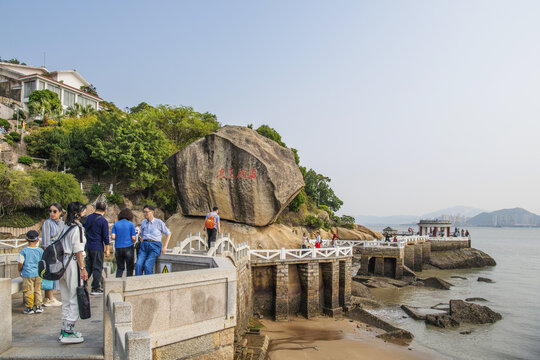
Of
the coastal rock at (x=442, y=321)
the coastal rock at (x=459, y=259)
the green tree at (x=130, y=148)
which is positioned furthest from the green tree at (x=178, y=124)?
the coastal rock at (x=459, y=259)

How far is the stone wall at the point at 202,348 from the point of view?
5.93m

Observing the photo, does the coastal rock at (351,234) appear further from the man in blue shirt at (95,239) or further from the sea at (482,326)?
the man in blue shirt at (95,239)

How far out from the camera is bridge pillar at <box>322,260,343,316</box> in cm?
2241

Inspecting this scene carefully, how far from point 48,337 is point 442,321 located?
2175 centimetres

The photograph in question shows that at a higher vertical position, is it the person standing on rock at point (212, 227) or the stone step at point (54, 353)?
the person standing on rock at point (212, 227)

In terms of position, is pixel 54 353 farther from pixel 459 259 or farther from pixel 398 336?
pixel 459 259

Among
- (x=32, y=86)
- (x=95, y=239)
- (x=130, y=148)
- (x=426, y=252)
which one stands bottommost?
(x=426, y=252)

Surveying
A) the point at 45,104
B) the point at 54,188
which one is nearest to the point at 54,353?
the point at 54,188

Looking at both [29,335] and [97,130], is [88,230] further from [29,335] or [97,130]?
[97,130]

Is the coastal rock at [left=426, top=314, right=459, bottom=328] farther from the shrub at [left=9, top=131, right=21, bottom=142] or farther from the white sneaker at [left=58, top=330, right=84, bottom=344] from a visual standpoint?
the shrub at [left=9, top=131, right=21, bottom=142]

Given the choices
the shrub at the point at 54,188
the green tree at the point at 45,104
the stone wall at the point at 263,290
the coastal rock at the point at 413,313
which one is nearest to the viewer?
the stone wall at the point at 263,290

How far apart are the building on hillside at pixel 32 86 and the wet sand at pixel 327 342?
48.6 meters

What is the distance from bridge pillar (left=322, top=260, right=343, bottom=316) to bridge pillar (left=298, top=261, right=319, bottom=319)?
1.10 meters

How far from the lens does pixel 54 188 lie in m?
31.2
